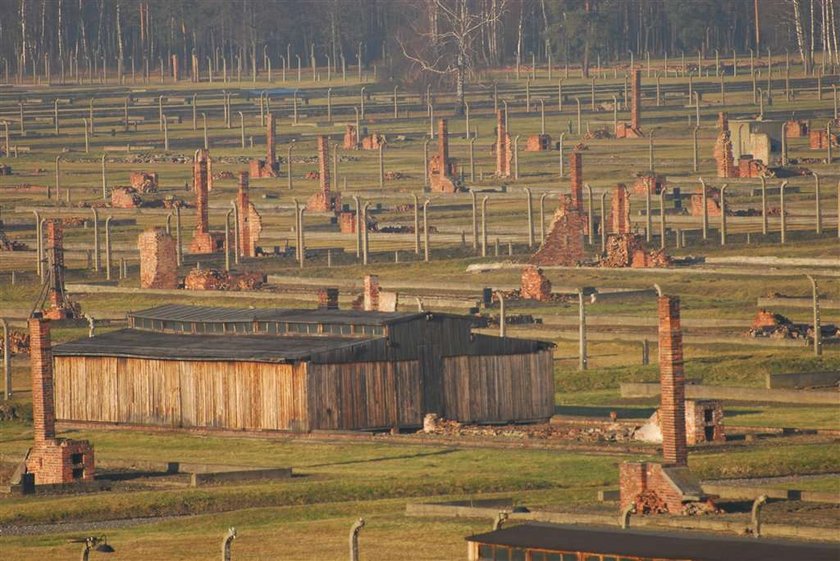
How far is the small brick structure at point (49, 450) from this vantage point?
1891 inches

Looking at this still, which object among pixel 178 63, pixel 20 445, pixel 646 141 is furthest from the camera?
pixel 178 63

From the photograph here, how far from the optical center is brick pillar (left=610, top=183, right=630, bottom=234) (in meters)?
81.5

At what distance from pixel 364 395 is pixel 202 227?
3479 centimetres

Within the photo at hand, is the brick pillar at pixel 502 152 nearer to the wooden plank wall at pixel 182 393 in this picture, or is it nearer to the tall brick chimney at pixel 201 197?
the tall brick chimney at pixel 201 197

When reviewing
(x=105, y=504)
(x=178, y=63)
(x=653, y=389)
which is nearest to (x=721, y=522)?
(x=105, y=504)

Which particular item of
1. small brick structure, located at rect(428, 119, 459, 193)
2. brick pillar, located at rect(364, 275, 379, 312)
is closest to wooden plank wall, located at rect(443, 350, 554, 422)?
brick pillar, located at rect(364, 275, 379, 312)

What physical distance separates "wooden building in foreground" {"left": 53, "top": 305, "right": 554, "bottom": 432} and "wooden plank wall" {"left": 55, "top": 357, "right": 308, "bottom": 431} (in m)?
0.02

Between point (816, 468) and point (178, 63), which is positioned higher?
point (178, 63)

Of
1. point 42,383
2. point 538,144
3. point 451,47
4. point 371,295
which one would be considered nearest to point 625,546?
point 42,383

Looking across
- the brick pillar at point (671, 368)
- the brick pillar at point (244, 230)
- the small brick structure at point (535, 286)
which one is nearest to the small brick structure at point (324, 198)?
the brick pillar at point (244, 230)

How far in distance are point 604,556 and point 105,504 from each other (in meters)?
15.6

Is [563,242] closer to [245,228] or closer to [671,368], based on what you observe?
[245,228]

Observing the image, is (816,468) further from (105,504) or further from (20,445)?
(20,445)

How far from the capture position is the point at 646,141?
402 ft
